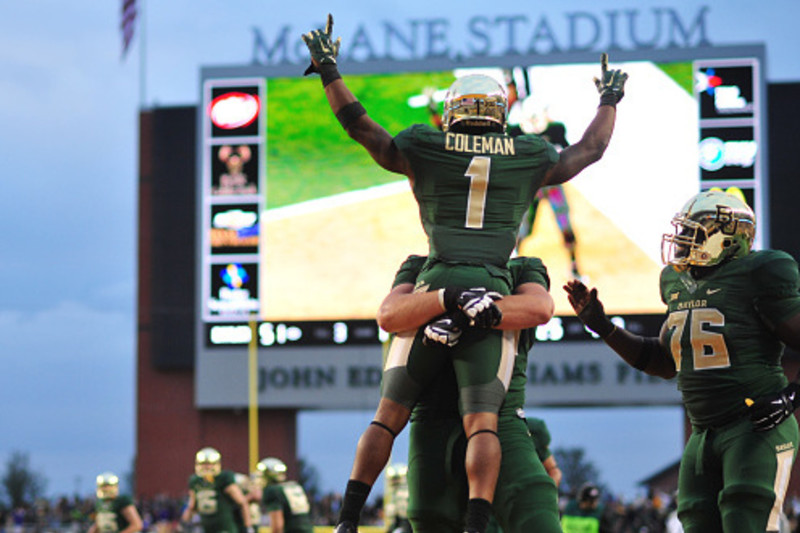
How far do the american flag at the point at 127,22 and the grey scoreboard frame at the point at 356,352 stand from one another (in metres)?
4.84

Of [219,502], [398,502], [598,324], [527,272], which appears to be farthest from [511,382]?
[398,502]

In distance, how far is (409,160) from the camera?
5.41m

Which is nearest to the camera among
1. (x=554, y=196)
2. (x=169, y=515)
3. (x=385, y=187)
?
(x=169, y=515)

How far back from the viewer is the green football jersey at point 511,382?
213 inches

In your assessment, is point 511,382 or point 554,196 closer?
point 511,382

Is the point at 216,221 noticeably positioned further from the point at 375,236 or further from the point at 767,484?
the point at 767,484

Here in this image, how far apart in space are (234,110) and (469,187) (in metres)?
26.7

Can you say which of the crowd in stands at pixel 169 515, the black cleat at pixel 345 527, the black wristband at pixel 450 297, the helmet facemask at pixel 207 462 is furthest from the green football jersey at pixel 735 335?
the crowd in stands at pixel 169 515

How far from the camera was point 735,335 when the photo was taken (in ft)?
19.6

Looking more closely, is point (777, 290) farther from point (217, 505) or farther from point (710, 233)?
point (217, 505)

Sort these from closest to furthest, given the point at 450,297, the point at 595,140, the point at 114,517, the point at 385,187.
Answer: the point at 450,297, the point at 595,140, the point at 114,517, the point at 385,187

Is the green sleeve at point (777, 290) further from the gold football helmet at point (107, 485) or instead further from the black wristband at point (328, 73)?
the gold football helmet at point (107, 485)

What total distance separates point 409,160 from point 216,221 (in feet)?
84.4

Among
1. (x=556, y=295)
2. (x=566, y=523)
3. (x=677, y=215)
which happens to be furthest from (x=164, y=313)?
(x=677, y=215)
